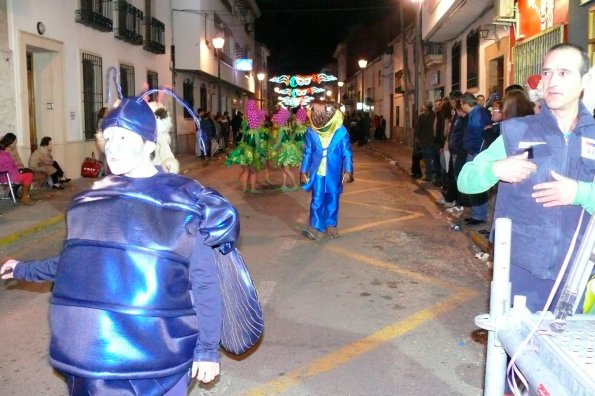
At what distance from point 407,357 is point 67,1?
14392 mm

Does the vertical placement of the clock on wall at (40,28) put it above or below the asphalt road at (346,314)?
above

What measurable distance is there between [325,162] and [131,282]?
680 centimetres

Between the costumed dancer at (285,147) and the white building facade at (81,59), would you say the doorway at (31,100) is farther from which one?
the costumed dancer at (285,147)

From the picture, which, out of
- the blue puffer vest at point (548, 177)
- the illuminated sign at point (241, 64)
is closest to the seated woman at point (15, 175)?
the blue puffer vest at point (548, 177)

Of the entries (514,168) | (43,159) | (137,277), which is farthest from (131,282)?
(43,159)

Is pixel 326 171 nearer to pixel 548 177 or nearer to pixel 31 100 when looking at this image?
pixel 548 177

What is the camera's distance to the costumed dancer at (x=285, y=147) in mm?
14281

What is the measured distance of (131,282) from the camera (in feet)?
7.19

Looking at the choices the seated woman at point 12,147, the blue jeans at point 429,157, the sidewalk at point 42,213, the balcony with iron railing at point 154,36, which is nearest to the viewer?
the sidewalk at point 42,213

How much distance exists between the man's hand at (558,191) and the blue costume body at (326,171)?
6342 mm

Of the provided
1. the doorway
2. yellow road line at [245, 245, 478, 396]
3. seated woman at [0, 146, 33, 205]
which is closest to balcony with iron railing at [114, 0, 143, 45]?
the doorway

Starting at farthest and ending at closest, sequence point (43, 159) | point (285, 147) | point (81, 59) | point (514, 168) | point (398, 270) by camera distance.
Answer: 1. point (81, 59)
2. point (285, 147)
3. point (43, 159)
4. point (398, 270)
5. point (514, 168)

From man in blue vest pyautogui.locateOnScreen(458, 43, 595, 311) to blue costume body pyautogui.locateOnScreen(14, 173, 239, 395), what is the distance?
1.20 meters

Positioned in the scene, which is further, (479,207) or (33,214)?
(33,214)
